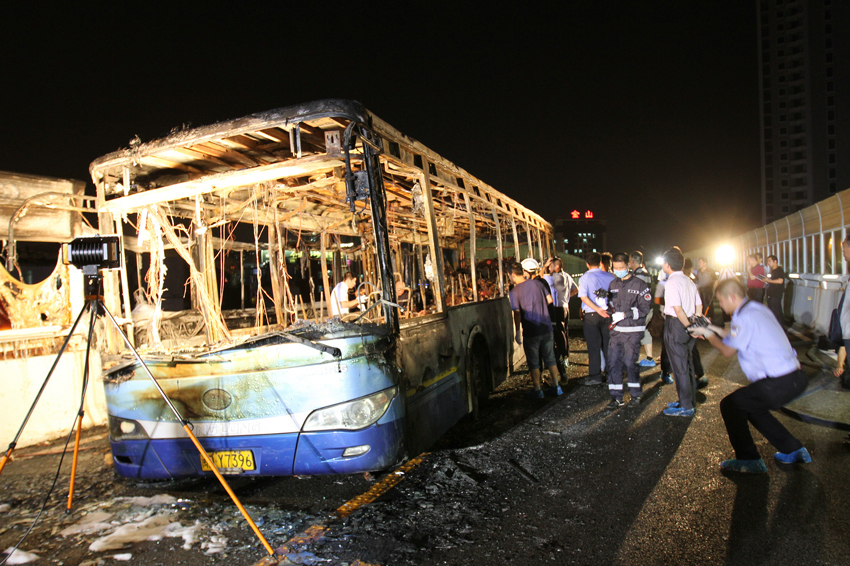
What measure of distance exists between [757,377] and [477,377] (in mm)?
2996

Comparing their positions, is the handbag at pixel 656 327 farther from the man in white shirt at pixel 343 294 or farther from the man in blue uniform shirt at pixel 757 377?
the man in blue uniform shirt at pixel 757 377

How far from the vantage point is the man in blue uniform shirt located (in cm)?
367

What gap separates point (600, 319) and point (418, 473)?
4.03 m

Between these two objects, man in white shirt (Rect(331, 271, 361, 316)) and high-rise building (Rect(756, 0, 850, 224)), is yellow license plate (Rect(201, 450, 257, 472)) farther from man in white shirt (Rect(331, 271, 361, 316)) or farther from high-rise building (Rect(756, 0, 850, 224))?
high-rise building (Rect(756, 0, 850, 224))

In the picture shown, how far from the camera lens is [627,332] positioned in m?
6.07

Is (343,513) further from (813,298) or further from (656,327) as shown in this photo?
(813,298)

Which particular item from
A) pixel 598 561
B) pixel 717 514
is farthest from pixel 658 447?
pixel 598 561

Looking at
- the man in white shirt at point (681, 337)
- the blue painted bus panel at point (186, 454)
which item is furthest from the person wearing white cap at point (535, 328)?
the blue painted bus panel at point (186, 454)

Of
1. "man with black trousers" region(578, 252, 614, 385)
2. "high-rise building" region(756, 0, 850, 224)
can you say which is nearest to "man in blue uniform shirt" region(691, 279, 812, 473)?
"man with black trousers" region(578, 252, 614, 385)

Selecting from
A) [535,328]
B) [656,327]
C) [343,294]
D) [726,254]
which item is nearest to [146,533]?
[535,328]

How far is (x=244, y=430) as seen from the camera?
3639mm

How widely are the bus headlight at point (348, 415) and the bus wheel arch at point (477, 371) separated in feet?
7.04

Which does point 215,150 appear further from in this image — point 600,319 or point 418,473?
point 600,319

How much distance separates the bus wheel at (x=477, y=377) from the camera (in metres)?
5.62
